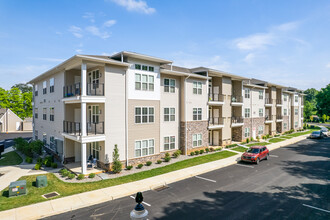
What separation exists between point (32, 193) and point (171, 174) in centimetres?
1018

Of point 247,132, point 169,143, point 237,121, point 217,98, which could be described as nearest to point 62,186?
point 169,143

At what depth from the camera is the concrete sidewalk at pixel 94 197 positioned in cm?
1052

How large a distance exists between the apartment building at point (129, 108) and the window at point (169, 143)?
11cm

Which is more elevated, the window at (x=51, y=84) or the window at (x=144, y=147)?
the window at (x=51, y=84)

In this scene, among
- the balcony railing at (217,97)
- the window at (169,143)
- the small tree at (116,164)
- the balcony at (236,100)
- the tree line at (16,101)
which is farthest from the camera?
the tree line at (16,101)

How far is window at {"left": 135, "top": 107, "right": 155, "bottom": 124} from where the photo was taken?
19.4 meters

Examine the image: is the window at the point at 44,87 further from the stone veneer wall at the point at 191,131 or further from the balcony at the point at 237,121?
the balcony at the point at 237,121

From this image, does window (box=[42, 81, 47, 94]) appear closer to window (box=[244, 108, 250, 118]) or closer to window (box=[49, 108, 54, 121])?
window (box=[49, 108, 54, 121])

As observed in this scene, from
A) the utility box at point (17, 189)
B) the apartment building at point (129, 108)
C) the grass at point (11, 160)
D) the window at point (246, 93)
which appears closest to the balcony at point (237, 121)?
the apartment building at point (129, 108)

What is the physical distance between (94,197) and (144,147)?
798 centimetres

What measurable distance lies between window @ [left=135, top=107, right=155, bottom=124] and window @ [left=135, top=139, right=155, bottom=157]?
2072 mm

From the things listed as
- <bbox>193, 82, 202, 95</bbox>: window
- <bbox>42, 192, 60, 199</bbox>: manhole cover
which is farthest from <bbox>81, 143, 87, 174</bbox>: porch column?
<bbox>193, 82, 202, 95</bbox>: window

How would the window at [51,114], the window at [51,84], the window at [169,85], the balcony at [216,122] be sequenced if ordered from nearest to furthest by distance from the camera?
the window at [169,85]
the window at [51,84]
the window at [51,114]
the balcony at [216,122]

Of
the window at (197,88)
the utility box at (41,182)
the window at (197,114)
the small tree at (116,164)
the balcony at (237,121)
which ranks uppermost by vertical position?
the window at (197,88)
